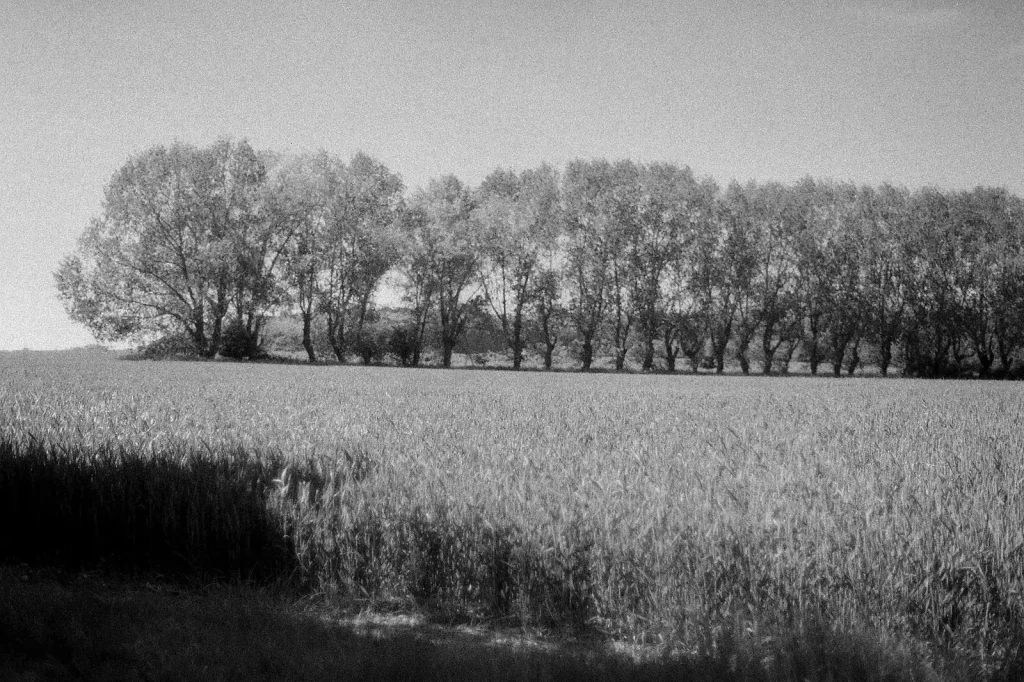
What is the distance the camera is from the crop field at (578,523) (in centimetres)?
438

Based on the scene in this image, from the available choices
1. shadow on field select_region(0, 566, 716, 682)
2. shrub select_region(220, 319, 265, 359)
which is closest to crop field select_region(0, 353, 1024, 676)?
shadow on field select_region(0, 566, 716, 682)

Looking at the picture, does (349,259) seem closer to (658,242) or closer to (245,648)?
(658,242)

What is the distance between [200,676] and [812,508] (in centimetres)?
453

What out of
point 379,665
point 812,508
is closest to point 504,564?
point 379,665

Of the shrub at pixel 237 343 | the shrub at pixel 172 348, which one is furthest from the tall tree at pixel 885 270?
the shrub at pixel 172 348

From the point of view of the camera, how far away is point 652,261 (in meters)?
56.2

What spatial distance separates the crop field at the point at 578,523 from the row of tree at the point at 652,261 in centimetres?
4487

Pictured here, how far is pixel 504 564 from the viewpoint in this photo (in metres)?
4.99

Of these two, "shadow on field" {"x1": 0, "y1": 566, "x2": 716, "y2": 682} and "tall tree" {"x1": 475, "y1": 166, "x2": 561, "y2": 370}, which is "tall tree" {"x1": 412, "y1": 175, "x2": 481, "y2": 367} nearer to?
"tall tree" {"x1": 475, "y1": 166, "x2": 561, "y2": 370}

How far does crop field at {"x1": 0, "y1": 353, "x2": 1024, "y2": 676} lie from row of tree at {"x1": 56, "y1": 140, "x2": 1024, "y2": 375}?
44.9 meters

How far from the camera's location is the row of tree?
53625 millimetres

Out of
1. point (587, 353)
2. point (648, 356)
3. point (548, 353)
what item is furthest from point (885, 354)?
point (548, 353)

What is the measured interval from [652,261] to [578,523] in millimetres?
52867

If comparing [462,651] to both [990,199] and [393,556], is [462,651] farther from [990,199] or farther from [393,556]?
[990,199]
